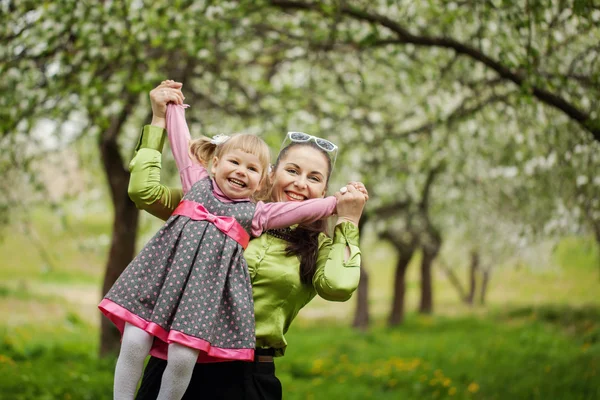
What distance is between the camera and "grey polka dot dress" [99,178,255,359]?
236cm

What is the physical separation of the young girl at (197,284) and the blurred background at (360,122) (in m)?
2.18

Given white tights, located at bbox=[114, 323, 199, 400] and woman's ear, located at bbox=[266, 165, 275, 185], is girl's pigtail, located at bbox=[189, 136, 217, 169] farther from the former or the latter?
white tights, located at bbox=[114, 323, 199, 400]

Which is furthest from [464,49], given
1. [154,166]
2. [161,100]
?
[154,166]

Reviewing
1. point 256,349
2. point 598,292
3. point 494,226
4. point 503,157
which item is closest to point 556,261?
point 598,292

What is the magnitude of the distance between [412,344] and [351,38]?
303 inches

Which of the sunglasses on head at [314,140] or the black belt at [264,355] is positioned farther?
the sunglasses on head at [314,140]

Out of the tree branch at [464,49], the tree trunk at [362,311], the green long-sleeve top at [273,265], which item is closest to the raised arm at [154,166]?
the green long-sleeve top at [273,265]

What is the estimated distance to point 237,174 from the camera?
2627mm

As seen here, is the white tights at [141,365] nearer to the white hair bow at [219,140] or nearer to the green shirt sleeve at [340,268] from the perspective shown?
the green shirt sleeve at [340,268]

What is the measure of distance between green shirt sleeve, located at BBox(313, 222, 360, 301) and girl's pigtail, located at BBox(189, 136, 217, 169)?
0.63m

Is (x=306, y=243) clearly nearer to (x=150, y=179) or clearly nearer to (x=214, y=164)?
(x=214, y=164)

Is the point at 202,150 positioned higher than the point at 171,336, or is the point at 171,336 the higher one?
the point at 202,150

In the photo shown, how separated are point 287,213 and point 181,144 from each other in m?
0.55

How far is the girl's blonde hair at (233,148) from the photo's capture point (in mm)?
2662
